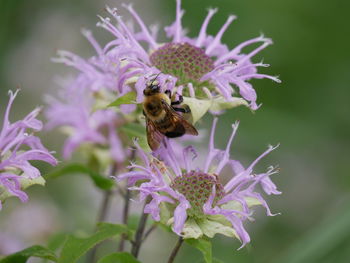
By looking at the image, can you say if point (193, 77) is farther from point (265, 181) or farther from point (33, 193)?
point (33, 193)

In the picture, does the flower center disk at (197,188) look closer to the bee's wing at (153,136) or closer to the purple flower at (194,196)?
the purple flower at (194,196)

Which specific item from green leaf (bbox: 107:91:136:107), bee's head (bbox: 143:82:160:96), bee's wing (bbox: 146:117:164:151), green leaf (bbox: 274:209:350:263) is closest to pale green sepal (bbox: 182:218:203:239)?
bee's wing (bbox: 146:117:164:151)

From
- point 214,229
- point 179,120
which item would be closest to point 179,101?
point 179,120

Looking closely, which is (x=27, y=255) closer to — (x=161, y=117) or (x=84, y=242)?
(x=84, y=242)

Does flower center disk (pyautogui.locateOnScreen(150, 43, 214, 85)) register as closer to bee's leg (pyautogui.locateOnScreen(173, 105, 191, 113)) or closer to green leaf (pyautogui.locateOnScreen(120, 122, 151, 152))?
bee's leg (pyautogui.locateOnScreen(173, 105, 191, 113))

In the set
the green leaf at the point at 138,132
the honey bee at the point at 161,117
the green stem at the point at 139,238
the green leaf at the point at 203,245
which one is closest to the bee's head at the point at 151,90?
the honey bee at the point at 161,117
